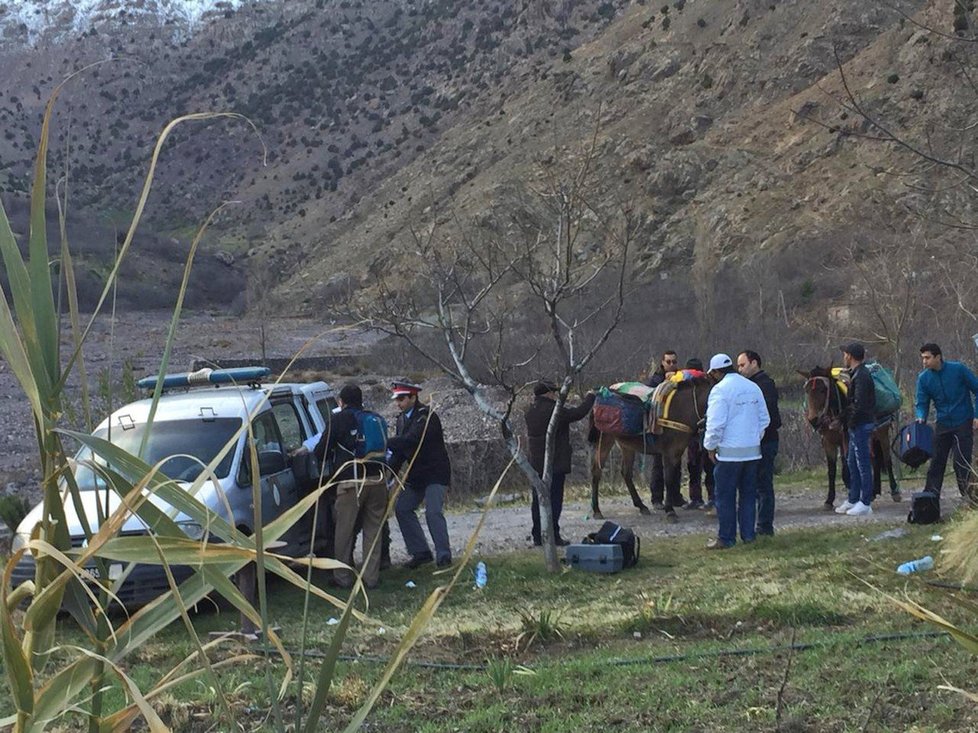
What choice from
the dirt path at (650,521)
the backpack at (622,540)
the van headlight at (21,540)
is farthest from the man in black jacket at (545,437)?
the van headlight at (21,540)

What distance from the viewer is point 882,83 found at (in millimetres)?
53156

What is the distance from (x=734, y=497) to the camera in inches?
427

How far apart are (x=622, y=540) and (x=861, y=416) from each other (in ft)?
10.9

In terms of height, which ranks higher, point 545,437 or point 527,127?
point 527,127

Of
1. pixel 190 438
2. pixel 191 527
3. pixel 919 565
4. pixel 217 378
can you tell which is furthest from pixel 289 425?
pixel 919 565

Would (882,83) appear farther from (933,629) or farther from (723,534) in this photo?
(933,629)

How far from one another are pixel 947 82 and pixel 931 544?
40.8 meters

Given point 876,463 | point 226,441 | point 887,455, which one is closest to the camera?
point 226,441

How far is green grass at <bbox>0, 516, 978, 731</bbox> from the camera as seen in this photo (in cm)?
528

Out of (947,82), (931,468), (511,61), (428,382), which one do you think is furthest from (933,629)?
(511,61)

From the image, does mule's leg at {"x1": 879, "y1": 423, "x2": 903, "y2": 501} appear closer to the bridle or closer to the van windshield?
the bridle

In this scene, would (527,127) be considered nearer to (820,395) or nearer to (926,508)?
(820,395)

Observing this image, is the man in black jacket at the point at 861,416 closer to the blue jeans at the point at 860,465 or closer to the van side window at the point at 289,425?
the blue jeans at the point at 860,465

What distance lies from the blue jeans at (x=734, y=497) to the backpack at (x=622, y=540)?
3.03 ft
